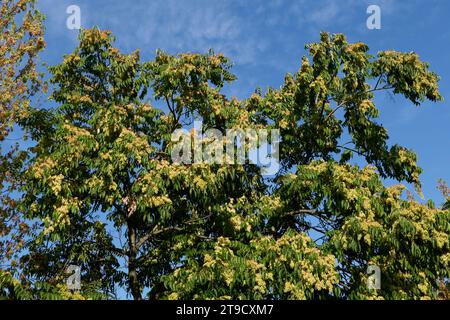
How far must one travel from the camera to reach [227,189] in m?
13.4

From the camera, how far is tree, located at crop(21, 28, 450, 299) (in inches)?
453

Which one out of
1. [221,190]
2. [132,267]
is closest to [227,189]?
[221,190]

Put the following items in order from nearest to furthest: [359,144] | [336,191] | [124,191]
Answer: [336,191] → [124,191] → [359,144]

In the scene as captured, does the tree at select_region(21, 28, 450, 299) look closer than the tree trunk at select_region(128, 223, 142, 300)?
Yes

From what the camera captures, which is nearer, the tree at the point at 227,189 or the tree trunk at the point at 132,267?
the tree at the point at 227,189

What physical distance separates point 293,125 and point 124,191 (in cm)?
505

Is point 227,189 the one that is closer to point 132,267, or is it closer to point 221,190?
point 221,190

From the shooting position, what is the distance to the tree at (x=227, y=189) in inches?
453
